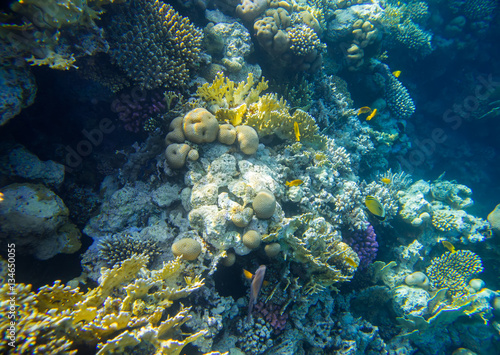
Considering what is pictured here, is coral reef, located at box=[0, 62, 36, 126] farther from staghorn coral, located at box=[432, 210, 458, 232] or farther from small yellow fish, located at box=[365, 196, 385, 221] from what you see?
staghorn coral, located at box=[432, 210, 458, 232]

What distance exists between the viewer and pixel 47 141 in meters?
4.15

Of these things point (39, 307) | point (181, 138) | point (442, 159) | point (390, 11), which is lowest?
point (39, 307)

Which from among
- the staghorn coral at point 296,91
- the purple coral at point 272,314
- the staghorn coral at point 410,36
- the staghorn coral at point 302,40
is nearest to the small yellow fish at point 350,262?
the purple coral at point 272,314

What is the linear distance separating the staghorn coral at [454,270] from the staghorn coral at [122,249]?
23.8ft

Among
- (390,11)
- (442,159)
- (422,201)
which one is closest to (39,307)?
(422,201)

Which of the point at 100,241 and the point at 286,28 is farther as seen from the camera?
the point at 286,28

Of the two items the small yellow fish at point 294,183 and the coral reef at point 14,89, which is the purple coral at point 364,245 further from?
the coral reef at point 14,89

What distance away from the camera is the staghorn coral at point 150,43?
3855 millimetres

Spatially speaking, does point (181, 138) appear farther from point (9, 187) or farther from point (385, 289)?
point (385, 289)

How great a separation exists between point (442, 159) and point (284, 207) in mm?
12964

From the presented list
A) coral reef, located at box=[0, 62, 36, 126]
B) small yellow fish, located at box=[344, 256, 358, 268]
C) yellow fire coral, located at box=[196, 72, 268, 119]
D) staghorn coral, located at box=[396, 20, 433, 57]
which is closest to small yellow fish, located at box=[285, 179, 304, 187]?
yellow fire coral, located at box=[196, 72, 268, 119]

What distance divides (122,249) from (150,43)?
11.2 ft

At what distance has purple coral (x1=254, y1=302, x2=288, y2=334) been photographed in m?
3.62

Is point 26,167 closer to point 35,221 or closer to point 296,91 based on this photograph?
point 35,221
